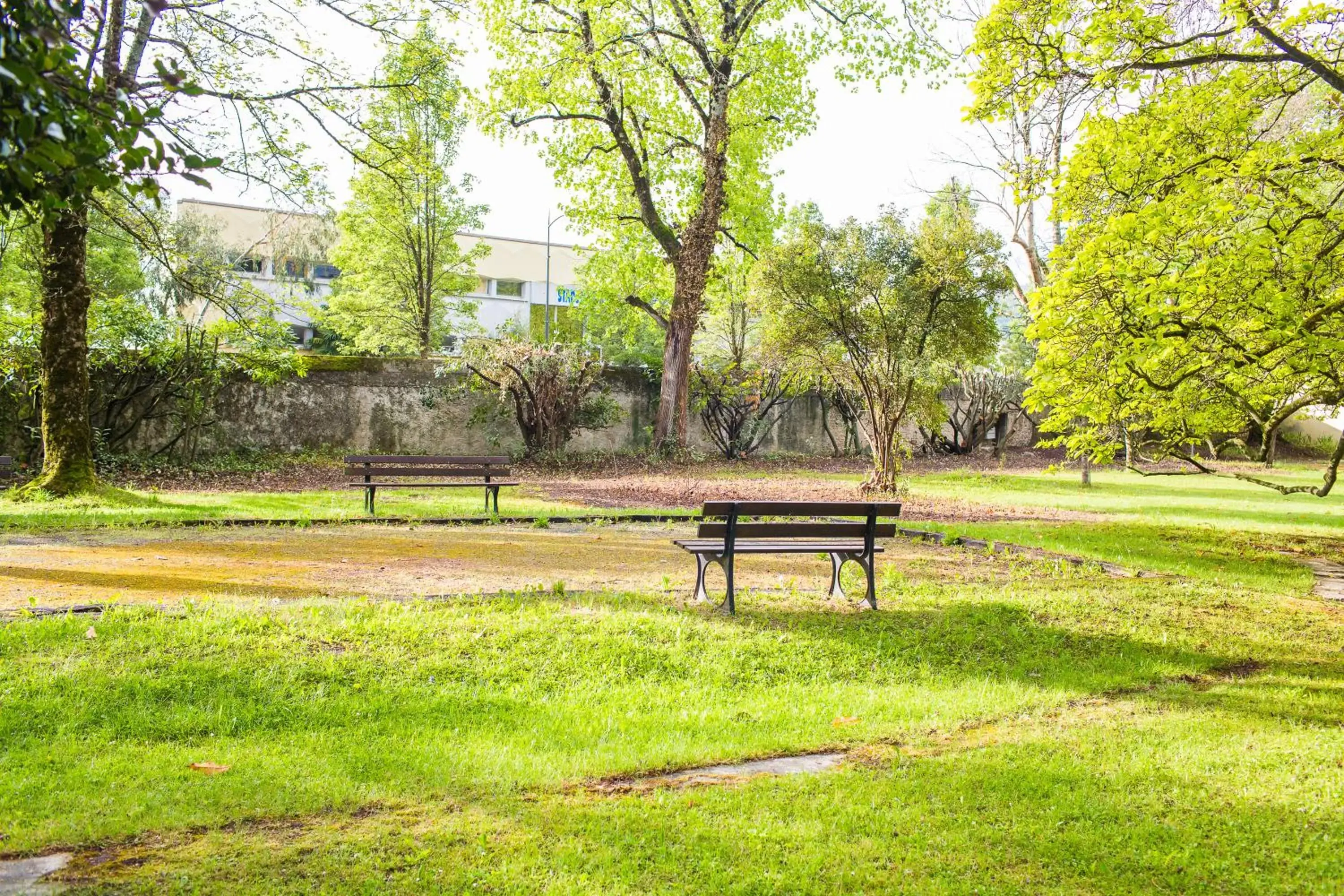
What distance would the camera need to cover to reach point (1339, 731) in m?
4.76

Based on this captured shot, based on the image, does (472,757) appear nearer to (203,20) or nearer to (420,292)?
(203,20)

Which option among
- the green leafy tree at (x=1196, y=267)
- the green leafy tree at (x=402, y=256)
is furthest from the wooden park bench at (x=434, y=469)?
the green leafy tree at (x=402, y=256)

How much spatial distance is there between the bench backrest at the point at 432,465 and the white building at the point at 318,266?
5730 mm

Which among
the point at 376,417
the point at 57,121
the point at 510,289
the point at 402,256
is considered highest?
the point at 510,289

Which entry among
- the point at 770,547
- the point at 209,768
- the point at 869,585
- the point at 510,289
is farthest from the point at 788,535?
the point at 510,289

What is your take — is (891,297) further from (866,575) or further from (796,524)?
(796,524)

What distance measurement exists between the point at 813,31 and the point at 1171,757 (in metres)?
20.2

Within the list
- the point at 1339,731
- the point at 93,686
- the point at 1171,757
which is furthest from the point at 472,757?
the point at 1339,731

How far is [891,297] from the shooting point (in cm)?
1522

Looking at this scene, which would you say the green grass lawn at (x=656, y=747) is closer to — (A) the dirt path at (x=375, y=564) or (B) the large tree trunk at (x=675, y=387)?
(A) the dirt path at (x=375, y=564)

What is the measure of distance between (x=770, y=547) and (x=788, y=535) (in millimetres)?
357

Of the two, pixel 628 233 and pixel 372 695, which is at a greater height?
pixel 628 233

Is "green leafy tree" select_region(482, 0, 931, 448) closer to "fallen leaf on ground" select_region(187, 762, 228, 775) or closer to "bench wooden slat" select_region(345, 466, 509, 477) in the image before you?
"bench wooden slat" select_region(345, 466, 509, 477)

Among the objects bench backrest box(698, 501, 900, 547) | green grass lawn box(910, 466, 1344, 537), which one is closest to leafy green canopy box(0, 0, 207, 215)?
bench backrest box(698, 501, 900, 547)
